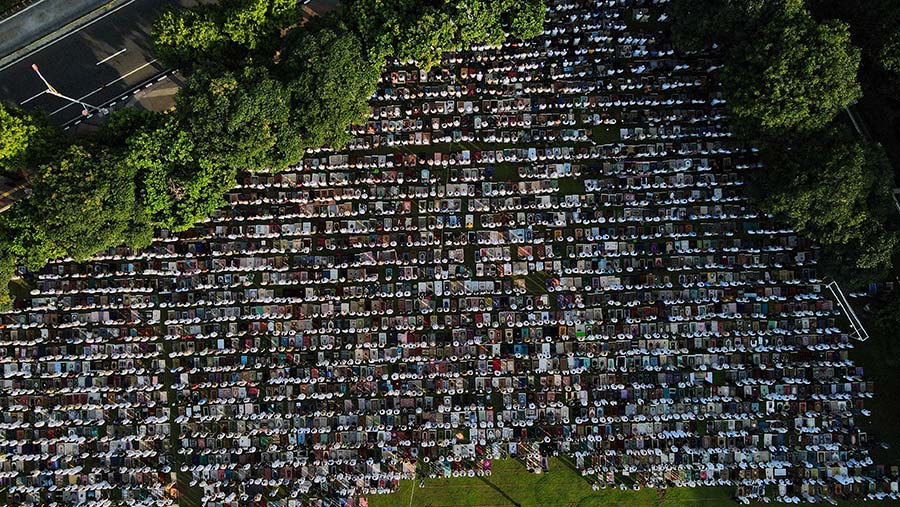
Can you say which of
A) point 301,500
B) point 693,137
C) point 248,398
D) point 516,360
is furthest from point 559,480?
point 693,137

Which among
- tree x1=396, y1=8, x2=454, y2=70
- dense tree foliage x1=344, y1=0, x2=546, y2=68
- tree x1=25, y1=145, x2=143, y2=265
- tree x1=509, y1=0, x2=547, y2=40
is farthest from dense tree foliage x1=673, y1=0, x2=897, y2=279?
tree x1=25, y1=145, x2=143, y2=265

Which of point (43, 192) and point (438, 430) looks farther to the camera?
point (438, 430)

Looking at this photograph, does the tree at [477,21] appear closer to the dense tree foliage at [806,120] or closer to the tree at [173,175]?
the dense tree foliage at [806,120]

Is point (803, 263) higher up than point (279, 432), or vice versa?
point (803, 263)

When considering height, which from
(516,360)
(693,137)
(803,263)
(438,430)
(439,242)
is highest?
(693,137)

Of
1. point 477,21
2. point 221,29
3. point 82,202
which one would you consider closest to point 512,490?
point 477,21

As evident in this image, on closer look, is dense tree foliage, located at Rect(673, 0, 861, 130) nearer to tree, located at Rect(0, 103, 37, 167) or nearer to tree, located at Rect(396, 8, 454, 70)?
tree, located at Rect(396, 8, 454, 70)

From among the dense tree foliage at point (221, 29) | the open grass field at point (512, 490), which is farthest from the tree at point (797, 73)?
the dense tree foliage at point (221, 29)

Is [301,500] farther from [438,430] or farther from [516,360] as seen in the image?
[516,360]
